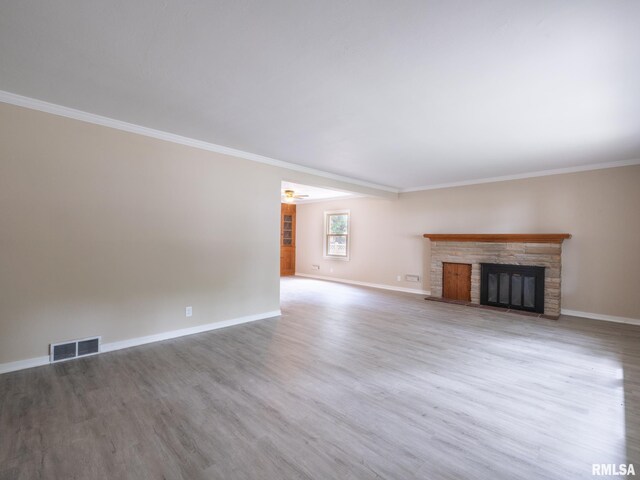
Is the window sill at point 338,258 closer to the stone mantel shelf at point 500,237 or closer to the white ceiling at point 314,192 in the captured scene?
the white ceiling at point 314,192

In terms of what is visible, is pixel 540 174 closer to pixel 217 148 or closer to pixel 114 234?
pixel 217 148

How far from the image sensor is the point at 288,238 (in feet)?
34.8

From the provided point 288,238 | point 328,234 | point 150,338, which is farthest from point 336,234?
point 150,338

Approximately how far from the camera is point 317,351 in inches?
137

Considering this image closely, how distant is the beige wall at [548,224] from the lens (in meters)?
4.82

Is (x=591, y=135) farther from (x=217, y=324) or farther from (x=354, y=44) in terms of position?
(x=217, y=324)

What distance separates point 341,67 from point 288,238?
28.0 feet

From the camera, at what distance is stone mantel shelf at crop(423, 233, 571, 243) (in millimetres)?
5246

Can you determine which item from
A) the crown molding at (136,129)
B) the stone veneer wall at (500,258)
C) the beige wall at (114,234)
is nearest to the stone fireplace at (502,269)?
the stone veneer wall at (500,258)

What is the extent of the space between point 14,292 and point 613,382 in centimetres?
560

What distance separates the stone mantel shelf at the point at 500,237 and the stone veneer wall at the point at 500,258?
7 centimetres

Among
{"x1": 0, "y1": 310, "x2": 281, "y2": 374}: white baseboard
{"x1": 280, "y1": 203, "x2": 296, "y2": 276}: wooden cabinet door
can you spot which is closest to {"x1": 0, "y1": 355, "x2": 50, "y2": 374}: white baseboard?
{"x1": 0, "y1": 310, "x2": 281, "y2": 374}: white baseboard

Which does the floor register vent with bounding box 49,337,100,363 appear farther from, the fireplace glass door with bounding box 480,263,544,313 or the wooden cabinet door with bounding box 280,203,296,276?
the wooden cabinet door with bounding box 280,203,296,276

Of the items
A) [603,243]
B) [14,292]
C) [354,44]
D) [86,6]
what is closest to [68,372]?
[14,292]
